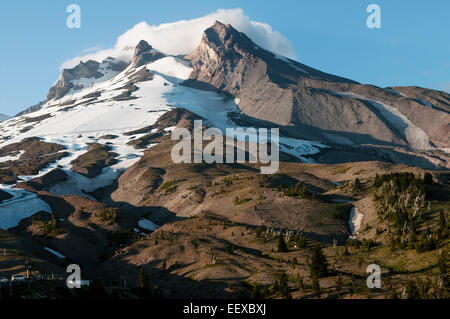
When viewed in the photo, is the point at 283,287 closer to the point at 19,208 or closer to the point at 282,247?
the point at 282,247

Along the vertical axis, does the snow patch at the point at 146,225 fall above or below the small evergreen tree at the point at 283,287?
below

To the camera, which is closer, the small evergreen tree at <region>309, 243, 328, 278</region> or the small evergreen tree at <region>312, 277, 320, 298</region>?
the small evergreen tree at <region>312, 277, 320, 298</region>

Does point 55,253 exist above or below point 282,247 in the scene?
below

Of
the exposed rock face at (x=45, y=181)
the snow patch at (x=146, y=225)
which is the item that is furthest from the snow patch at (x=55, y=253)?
the exposed rock face at (x=45, y=181)

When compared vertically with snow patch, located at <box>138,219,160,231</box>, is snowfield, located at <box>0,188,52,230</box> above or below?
above

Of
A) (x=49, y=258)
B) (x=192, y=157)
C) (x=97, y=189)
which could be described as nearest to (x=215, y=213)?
(x=49, y=258)

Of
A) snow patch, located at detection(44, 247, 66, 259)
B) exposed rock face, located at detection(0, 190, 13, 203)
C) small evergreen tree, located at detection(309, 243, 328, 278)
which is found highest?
exposed rock face, located at detection(0, 190, 13, 203)

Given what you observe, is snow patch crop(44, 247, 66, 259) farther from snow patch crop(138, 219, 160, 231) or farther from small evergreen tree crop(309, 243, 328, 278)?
small evergreen tree crop(309, 243, 328, 278)

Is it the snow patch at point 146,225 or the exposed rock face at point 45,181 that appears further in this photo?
the exposed rock face at point 45,181

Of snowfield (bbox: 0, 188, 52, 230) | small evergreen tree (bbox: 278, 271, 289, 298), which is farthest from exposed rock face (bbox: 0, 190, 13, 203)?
small evergreen tree (bbox: 278, 271, 289, 298)

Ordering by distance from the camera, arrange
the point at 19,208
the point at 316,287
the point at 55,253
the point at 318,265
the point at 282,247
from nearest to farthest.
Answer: the point at 316,287, the point at 318,265, the point at 282,247, the point at 55,253, the point at 19,208

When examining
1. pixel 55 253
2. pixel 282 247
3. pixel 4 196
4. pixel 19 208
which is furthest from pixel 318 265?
pixel 4 196

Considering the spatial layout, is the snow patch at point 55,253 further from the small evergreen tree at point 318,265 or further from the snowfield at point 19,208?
the small evergreen tree at point 318,265
